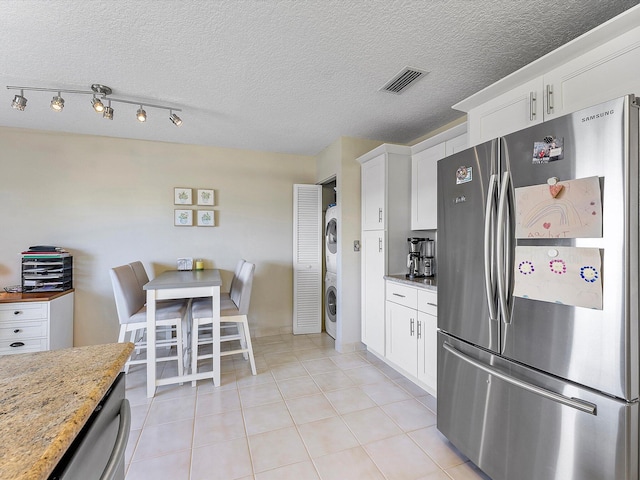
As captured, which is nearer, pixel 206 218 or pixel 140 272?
pixel 140 272

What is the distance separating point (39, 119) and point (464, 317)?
13.6 feet

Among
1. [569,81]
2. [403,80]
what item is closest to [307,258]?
[403,80]

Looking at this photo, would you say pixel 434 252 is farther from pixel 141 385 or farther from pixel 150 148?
pixel 150 148

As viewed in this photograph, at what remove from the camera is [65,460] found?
577 millimetres

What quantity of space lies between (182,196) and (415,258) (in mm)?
2831

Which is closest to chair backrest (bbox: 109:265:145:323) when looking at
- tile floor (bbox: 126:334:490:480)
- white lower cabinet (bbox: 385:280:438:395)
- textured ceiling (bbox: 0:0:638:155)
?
tile floor (bbox: 126:334:490:480)

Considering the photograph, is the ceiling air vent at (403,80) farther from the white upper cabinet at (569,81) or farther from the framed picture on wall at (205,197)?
the framed picture on wall at (205,197)

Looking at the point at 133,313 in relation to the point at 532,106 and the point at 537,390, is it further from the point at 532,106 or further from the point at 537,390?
the point at 532,106

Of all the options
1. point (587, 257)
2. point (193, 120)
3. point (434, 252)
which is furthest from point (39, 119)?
point (587, 257)

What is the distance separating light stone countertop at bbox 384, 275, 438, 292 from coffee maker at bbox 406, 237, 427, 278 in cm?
10

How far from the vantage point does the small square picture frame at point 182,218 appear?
3652 millimetres

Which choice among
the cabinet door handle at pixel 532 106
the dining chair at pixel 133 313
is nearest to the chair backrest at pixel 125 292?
the dining chair at pixel 133 313

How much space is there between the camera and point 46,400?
0.67m

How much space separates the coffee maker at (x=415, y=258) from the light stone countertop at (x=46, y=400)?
236 cm
